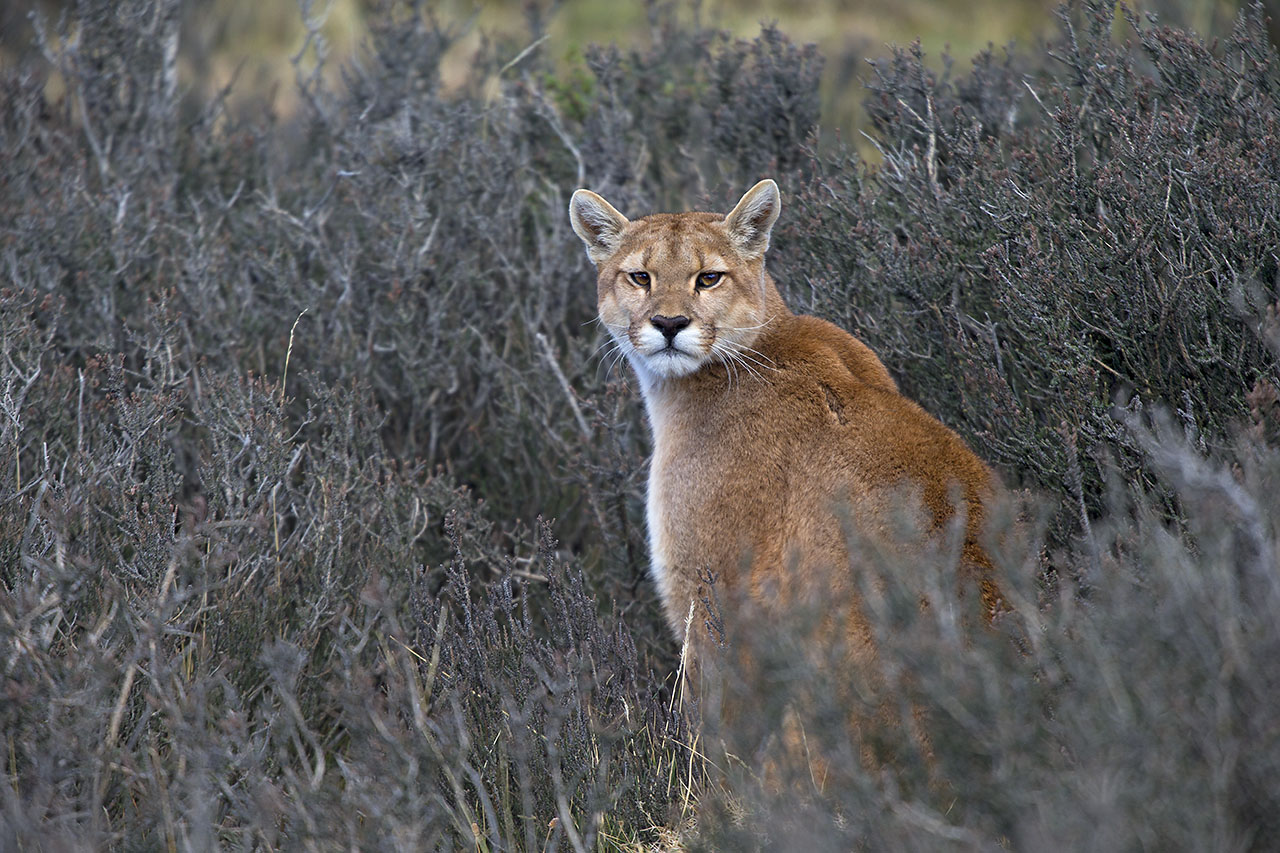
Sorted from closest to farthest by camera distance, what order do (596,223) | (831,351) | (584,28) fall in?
(831,351)
(596,223)
(584,28)

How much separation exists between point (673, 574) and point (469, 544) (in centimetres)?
123

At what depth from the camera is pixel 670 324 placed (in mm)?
4043

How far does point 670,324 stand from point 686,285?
9.0 inches

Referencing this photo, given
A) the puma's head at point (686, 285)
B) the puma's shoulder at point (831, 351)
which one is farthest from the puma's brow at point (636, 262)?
the puma's shoulder at point (831, 351)

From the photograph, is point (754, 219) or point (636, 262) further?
point (754, 219)

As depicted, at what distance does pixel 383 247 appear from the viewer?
570cm

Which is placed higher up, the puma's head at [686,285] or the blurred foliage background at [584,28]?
the puma's head at [686,285]

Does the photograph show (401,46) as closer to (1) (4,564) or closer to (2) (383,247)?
(2) (383,247)

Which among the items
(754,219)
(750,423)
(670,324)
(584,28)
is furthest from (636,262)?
(584,28)

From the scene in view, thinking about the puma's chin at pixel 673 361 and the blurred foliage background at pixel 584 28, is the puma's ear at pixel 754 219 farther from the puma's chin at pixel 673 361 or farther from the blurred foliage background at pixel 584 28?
the blurred foliage background at pixel 584 28

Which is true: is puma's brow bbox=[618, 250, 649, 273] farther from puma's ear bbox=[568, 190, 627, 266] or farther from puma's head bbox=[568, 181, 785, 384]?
puma's ear bbox=[568, 190, 627, 266]

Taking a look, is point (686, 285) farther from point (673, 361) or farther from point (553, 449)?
point (553, 449)

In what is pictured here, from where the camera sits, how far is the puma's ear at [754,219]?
4.32 metres

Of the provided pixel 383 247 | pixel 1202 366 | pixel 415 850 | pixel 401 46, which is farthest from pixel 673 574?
pixel 401 46
